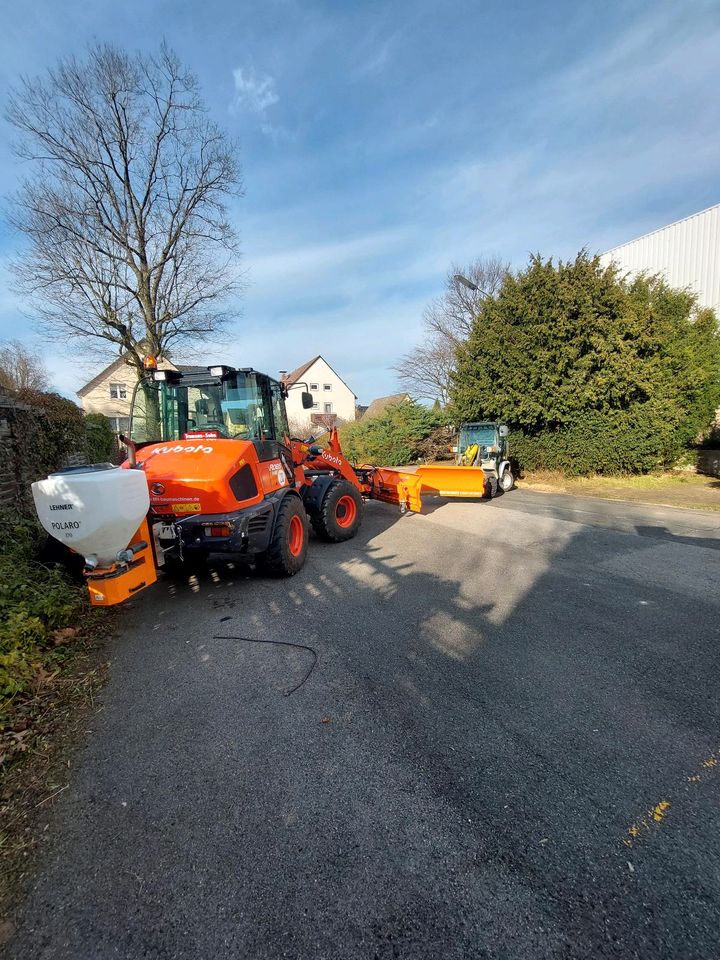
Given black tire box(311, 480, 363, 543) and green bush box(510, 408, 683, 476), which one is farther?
green bush box(510, 408, 683, 476)

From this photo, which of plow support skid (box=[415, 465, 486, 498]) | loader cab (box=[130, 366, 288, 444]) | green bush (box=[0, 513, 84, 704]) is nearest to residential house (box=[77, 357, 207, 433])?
plow support skid (box=[415, 465, 486, 498])

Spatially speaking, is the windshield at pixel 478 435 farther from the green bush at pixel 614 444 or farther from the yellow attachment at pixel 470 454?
the green bush at pixel 614 444

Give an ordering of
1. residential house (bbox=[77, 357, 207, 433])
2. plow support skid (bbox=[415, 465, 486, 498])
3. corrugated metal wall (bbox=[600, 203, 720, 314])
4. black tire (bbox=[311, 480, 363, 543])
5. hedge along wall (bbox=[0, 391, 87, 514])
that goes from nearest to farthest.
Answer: hedge along wall (bbox=[0, 391, 87, 514]) → black tire (bbox=[311, 480, 363, 543]) → plow support skid (bbox=[415, 465, 486, 498]) → corrugated metal wall (bbox=[600, 203, 720, 314]) → residential house (bbox=[77, 357, 207, 433])

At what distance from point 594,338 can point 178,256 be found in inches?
595

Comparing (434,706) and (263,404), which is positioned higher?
(263,404)

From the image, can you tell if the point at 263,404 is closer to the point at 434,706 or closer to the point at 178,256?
the point at 434,706

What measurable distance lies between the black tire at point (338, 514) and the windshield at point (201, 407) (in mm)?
1621

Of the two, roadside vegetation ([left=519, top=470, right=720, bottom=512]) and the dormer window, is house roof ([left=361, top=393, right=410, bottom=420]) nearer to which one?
roadside vegetation ([left=519, top=470, right=720, bottom=512])

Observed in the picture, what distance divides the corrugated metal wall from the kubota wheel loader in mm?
18973

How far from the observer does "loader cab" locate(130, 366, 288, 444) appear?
17.7 ft

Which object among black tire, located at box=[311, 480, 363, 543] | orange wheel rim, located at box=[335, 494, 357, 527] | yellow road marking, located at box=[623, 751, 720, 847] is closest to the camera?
yellow road marking, located at box=[623, 751, 720, 847]

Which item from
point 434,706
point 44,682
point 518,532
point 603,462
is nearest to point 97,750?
point 44,682

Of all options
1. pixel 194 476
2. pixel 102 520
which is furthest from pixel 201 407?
pixel 102 520

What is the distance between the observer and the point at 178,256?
1648 centimetres
